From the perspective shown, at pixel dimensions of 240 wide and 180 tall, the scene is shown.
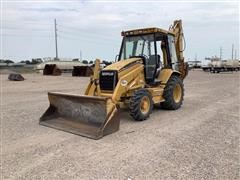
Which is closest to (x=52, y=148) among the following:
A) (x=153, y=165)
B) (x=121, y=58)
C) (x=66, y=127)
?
(x=66, y=127)

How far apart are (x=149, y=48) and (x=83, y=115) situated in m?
2.97

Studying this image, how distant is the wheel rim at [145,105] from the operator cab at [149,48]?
1091 mm

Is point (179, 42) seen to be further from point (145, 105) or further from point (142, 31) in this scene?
point (145, 105)

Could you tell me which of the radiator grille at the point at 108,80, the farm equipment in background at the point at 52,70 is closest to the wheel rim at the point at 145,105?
the radiator grille at the point at 108,80

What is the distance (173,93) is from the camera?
8.73 metres

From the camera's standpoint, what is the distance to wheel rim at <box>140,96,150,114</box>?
7.12m

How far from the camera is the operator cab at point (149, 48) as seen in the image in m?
8.23

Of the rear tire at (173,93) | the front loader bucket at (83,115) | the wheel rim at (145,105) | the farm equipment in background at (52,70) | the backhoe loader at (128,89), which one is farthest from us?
the farm equipment in background at (52,70)

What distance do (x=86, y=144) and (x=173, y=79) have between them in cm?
428

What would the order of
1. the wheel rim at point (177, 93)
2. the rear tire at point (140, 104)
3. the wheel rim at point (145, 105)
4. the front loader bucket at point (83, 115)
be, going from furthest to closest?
the wheel rim at point (177, 93) < the wheel rim at point (145, 105) < the rear tire at point (140, 104) < the front loader bucket at point (83, 115)

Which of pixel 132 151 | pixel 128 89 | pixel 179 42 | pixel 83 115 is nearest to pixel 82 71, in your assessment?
pixel 179 42

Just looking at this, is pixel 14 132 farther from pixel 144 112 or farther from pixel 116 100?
pixel 144 112

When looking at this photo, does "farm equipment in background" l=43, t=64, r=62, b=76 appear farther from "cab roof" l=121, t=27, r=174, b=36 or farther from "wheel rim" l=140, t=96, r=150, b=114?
"wheel rim" l=140, t=96, r=150, b=114

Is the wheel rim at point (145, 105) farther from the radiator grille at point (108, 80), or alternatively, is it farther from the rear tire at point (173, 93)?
the rear tire at point (173, 93)
